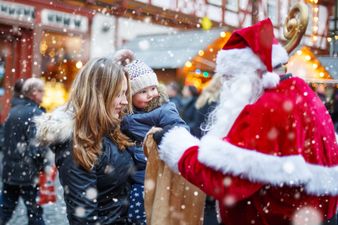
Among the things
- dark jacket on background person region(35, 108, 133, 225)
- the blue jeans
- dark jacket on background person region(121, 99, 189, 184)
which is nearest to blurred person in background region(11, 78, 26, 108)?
the blue jeans

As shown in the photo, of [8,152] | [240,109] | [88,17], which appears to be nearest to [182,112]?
[8,152]

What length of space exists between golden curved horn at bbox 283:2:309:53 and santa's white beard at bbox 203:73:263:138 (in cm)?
37

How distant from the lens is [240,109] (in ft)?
9.02

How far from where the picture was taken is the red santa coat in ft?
8.32

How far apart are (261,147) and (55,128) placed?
989 millimetres

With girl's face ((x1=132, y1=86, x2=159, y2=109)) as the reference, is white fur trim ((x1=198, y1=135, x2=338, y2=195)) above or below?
below

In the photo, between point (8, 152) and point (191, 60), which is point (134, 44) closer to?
point (191, 60)

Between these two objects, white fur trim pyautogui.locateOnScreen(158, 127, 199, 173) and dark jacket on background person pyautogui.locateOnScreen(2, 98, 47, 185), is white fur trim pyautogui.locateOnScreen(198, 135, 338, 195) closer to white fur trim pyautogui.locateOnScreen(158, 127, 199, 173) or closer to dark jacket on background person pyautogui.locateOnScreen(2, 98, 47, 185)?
white fur trim pyautogui.locateOnScreen(158, 127, 199, 173)

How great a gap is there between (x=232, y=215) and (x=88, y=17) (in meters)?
13.4

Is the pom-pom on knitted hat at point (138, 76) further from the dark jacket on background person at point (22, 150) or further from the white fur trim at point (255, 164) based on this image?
the dark jacket on background person at point (22, 150)

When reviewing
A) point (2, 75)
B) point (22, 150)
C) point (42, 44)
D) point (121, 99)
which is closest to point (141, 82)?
point (121, 99)

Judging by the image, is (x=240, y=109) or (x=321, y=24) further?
(x=321, y=24)

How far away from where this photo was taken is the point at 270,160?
8.34 ft

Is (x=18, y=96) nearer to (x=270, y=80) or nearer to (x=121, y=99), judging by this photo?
(x=121, y=99)
